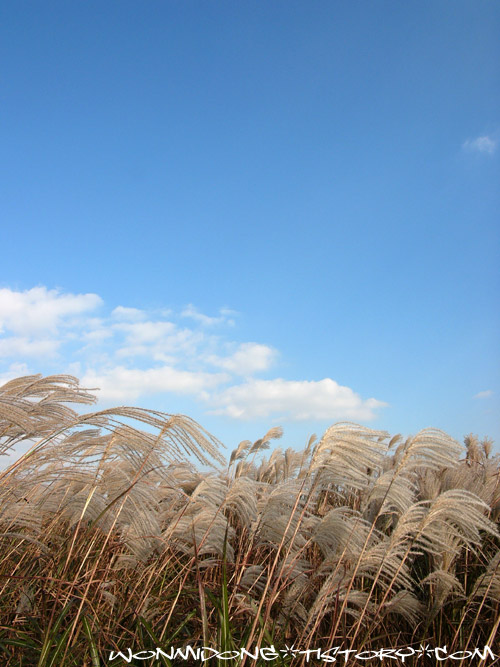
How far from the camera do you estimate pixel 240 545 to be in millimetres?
4414

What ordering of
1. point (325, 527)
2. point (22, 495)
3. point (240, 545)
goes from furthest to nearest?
point (240, 545)
point (22, 495)
point (325, 527)

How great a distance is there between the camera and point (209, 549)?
382 centimetres

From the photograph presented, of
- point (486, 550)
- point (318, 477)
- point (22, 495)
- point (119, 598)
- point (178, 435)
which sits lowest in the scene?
point (119, 598)

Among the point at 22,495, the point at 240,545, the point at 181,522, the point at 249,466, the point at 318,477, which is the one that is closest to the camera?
the point at 318,477

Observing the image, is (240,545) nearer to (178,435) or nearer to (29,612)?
(29,612)

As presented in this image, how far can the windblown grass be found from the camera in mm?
2797

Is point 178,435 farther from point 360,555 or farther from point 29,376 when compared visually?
point 29,376

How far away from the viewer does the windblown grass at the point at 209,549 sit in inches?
110

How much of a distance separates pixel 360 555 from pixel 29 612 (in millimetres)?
2118

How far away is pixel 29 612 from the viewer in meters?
3.18

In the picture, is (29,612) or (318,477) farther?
(29,612)

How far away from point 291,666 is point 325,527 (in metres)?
0.89

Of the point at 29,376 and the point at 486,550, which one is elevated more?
the point at 29,376

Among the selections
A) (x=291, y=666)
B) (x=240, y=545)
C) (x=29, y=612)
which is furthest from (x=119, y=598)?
(x=291, y=666)
